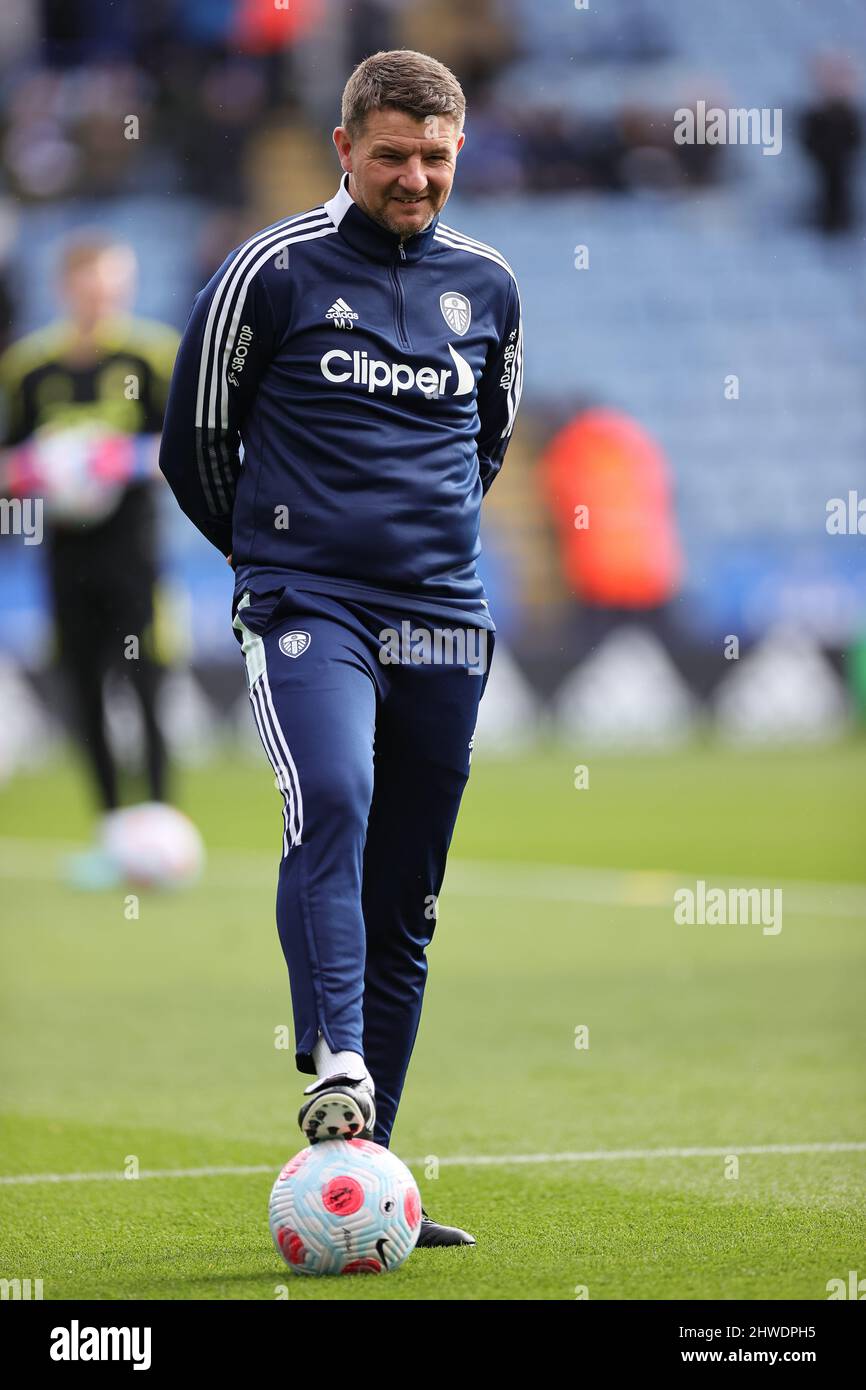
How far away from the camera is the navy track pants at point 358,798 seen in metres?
4.04

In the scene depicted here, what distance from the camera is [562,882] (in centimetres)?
1109

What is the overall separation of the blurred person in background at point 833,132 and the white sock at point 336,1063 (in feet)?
68.3

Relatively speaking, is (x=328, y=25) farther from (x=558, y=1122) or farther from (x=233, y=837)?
(x=558, y=1122)

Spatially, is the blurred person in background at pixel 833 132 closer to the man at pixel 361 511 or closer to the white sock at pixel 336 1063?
the man at pixel 361 511

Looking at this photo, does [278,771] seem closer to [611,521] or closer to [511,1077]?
[511,1077]

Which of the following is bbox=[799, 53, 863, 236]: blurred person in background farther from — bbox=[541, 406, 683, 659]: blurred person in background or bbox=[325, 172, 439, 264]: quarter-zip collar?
bbox=[325, 172, 439, 264]: quarter-zip collar

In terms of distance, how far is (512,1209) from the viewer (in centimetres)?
470

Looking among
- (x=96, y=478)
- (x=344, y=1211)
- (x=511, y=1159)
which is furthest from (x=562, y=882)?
(x=344, y=1211)

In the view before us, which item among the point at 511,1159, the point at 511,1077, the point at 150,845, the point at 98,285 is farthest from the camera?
the point at 150,845

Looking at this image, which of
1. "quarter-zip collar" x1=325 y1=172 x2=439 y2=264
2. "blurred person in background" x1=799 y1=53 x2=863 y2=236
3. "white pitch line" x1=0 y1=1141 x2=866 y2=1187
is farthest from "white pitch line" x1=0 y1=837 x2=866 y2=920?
"blurred person in background" x1=799 y1=53 x2=863 y2=236

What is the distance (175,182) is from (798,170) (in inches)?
265

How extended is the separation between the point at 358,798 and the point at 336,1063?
484 millimetres

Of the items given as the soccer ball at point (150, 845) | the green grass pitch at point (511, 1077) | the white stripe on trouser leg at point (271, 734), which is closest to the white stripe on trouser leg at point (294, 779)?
the white stripe on trouser leg at point (271, 734)

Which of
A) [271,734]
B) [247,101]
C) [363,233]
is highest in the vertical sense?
[247,101]
